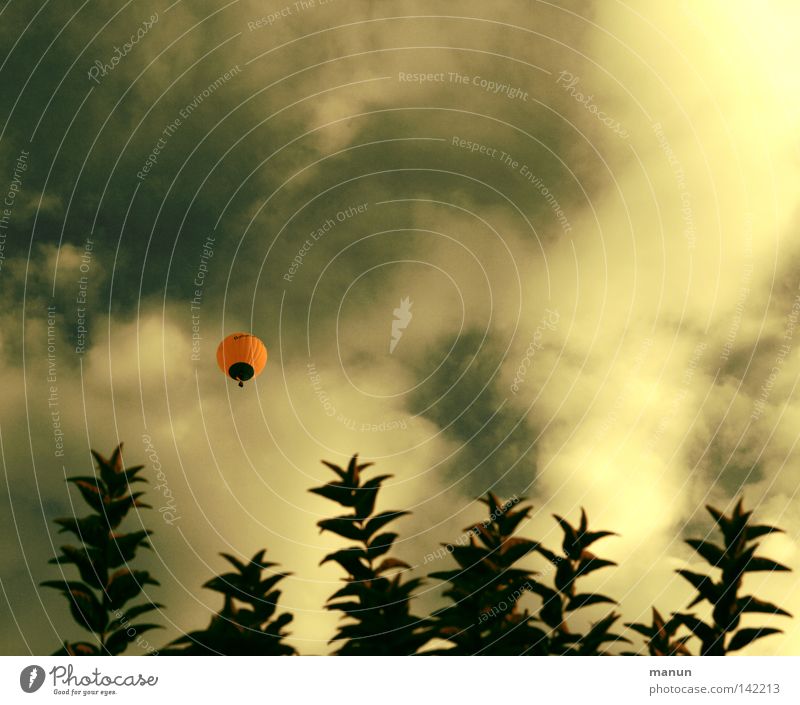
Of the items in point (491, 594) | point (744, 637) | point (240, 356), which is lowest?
point (744, 637)

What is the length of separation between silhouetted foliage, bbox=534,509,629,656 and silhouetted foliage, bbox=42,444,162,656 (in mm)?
6107

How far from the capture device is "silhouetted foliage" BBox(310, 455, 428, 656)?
11.4 meters

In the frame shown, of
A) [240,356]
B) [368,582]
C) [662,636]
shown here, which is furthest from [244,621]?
[240,356]

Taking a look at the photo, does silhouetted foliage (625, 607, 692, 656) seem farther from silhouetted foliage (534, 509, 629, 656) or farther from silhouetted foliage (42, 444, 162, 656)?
silhouetted foliage (42, 444, 162, 656)

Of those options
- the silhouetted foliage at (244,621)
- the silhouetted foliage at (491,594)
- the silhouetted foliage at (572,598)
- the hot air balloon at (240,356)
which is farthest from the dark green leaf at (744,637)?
the hot air balloon at (240,356)

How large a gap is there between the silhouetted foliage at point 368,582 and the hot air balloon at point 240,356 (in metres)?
8.73

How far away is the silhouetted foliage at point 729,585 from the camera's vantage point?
11.5 m

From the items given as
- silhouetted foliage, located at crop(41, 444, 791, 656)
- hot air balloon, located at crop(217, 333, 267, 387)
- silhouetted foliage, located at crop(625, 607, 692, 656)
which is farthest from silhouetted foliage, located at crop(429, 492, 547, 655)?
hot air balloon, located at crop(217, 333, 267, 387)

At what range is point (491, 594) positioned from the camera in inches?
454

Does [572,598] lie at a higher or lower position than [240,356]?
lower

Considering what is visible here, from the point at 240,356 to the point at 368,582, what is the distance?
35.4 ft

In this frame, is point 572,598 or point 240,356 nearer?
point 572,598

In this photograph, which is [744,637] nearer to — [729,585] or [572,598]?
[729,585]
